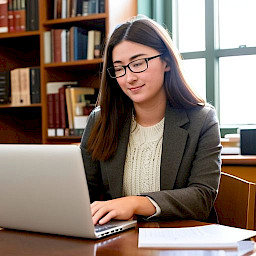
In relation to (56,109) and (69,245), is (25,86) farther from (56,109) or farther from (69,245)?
(69,245)

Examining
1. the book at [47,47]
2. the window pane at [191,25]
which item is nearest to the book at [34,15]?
the book at [47,47]

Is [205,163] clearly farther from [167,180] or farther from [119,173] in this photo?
[119,173]

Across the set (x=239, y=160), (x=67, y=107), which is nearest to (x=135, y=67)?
(x=239, y=160)

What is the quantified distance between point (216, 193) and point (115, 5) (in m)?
1.91

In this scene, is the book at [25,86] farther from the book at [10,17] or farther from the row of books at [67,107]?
the book at [10,17]

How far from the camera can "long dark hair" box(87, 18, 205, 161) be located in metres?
1.87

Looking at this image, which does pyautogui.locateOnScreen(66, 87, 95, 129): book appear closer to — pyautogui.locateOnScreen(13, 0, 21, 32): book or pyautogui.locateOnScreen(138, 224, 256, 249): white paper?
pyautogui.locateOnScreen(13, 0, 21, 32): book

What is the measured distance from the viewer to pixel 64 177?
126 cm

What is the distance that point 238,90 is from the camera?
11.4 ft

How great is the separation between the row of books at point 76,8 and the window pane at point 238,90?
2.88ft

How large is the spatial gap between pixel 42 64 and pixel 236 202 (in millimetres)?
2131

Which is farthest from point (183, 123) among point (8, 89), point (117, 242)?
point (8, 89)

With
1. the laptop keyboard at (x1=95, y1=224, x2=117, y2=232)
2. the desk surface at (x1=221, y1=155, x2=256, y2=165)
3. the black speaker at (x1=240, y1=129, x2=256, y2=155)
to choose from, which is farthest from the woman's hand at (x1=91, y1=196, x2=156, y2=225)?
the black speaker at (x1=240, y1=129, x2=256, y2=155)

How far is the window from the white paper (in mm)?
2185
